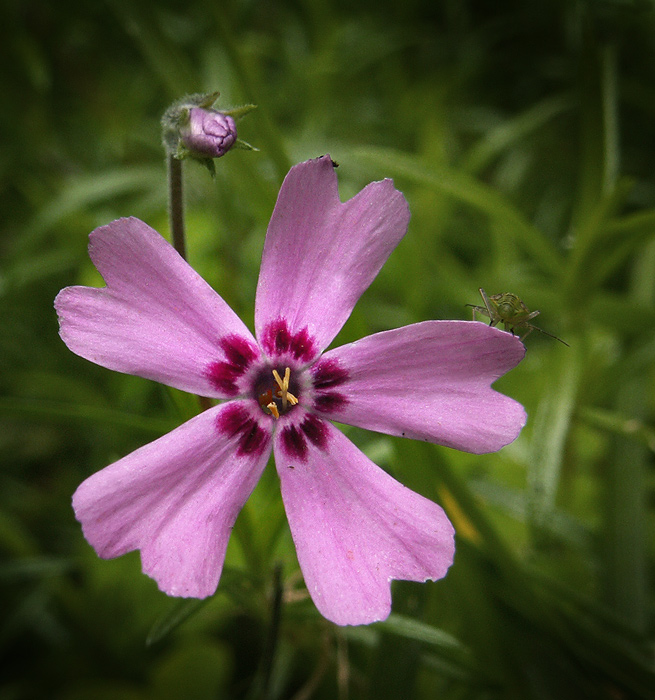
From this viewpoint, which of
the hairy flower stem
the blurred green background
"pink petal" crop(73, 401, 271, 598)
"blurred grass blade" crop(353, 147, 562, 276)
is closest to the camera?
"pink petal" crop(73, 401, 271, 598)

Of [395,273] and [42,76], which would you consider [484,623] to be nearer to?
[395,273]

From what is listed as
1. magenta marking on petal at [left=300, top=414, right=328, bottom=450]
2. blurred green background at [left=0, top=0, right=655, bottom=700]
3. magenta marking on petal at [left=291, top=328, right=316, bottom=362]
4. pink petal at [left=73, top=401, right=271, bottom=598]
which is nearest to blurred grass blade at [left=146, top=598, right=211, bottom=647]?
blurred green background at [left=0, top=0, right=655, bottom=700]

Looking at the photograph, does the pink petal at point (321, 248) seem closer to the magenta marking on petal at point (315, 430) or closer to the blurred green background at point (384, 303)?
the magenta marking on petal at point (315, 430)

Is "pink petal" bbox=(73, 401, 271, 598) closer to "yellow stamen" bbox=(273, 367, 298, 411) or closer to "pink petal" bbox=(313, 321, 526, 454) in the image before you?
"yellow stamen" bbox=(273, 367, 298, 411)

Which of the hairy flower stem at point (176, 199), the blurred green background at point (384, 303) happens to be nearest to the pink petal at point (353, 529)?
the blurred green background at point (384, 303)

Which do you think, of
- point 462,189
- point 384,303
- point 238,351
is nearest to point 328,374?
point 238,351

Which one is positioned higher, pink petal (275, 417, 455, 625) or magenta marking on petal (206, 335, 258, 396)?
magenta marking on petal (206, 335, 258, 396)

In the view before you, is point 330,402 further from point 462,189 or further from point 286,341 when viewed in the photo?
point 462,189
